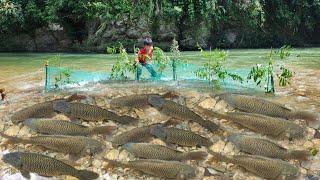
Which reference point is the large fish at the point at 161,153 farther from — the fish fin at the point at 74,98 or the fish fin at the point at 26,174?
the fish fin at the point at 74,98

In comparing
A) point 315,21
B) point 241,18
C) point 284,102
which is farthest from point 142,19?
point 284,102

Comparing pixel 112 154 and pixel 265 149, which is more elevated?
pixel 265 149

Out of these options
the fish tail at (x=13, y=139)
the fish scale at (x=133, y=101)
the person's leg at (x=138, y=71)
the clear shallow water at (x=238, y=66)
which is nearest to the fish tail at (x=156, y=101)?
the fish scale at (x=133, y=101)

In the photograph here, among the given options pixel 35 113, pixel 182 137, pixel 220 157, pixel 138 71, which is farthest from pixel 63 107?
pixel 138 71

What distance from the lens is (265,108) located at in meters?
7.63

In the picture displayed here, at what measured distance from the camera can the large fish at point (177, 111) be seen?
7.24 meters

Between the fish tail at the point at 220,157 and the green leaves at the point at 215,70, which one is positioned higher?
the green leaves at the point at 215,70

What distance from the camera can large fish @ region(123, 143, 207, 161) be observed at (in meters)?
6.23

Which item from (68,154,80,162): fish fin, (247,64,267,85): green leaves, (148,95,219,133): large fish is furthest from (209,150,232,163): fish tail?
(247,64,267,85): green leaves

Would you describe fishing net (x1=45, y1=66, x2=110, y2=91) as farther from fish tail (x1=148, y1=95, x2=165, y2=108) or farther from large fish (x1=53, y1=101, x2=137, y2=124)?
fish tail (x1=148, y1=95, x2=165, y2=108)

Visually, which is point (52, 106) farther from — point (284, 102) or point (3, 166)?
point (284, 102)

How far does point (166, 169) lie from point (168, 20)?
1807 centimetres

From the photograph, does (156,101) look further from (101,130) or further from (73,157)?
(73,157)

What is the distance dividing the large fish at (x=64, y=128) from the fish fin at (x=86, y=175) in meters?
1.04
